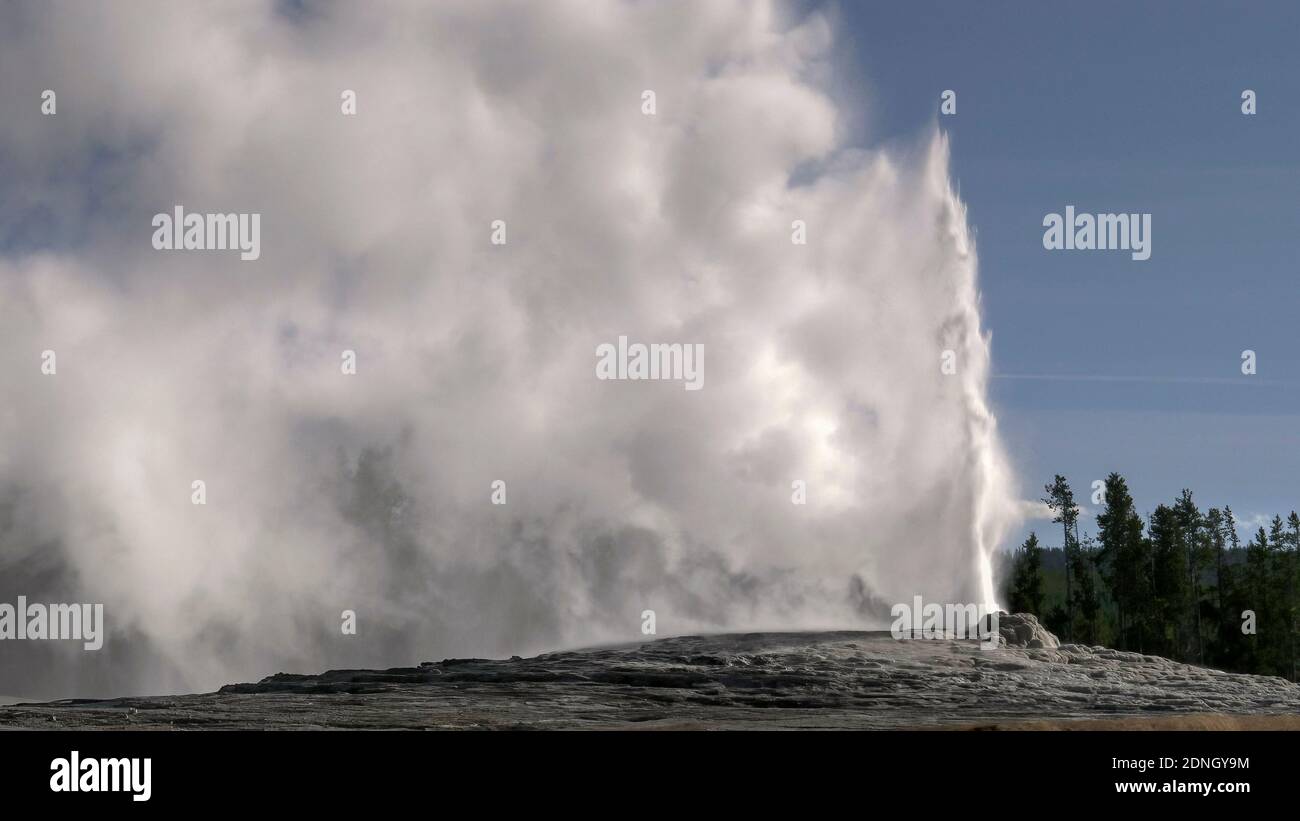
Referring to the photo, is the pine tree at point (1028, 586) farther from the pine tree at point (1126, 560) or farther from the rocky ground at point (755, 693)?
the rocky ground at point (755, 693)

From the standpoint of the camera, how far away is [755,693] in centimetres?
3189

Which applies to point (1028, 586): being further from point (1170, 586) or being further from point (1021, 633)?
point (1021, 633)

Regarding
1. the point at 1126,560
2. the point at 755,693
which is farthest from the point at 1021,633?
the point at 1126,560

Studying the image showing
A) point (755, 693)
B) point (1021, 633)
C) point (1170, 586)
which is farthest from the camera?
point (1170, 586)

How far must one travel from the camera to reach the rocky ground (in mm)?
24453

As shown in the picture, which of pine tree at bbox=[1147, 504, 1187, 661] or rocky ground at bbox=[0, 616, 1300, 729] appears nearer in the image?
rocky ground at bbox=[0, 616, 1300, 729]

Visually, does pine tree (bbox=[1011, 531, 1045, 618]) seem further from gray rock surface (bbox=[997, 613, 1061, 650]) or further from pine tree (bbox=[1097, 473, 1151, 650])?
gray rock surface (bbox=[997, 613, 1061, 650])

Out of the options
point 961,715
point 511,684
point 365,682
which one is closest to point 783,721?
point 961,715

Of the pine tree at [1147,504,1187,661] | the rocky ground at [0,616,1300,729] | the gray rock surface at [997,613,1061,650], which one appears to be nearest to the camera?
the rocky ground at [0,616,1300,729]

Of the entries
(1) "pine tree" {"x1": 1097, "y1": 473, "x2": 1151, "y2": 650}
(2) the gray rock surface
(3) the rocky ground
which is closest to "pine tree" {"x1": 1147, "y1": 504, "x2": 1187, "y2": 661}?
(1) "pine tree" {"x1": 1097, "y1": 473, "x2": 1151, "y2": 650}

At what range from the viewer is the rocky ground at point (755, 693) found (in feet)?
80.2

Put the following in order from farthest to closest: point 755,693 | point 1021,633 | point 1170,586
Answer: point 1170,586 → point 1021,633 → point 755,693
